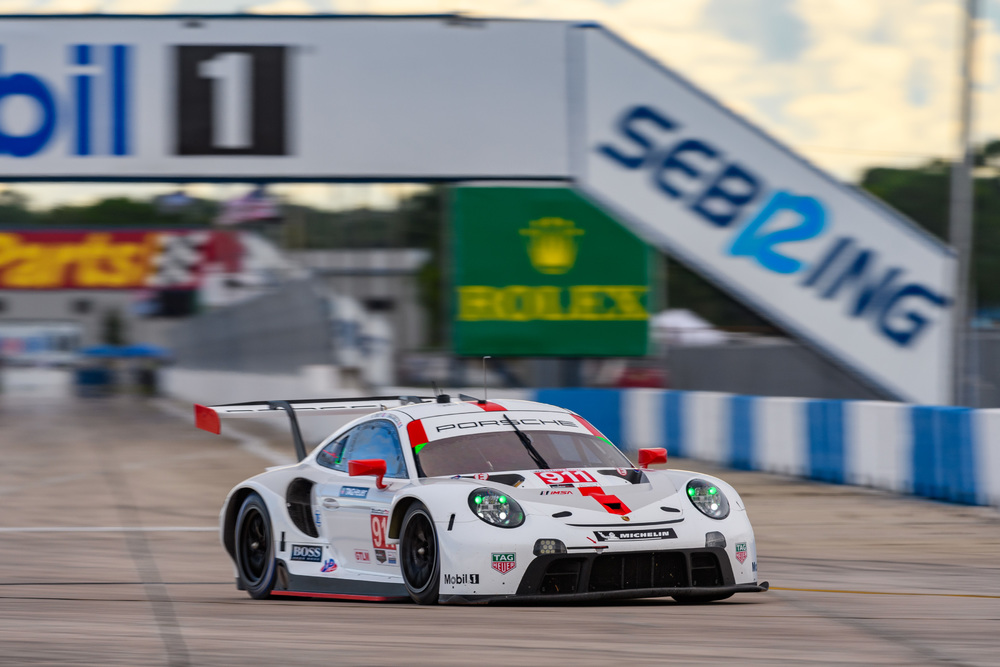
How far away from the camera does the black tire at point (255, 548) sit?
29.5 feet

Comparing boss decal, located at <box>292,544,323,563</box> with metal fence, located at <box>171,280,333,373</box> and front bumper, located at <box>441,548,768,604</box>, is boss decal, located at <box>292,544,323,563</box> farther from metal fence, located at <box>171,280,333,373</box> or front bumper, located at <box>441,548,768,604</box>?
metal fence, located at <box>171,280,333,373</box>

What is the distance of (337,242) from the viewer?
26969mm

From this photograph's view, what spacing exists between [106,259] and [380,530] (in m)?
45.5

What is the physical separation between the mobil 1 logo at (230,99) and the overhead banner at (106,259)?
2371cm

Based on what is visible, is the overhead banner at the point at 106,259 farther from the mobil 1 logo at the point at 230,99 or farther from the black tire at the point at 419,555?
the black tire at the point at 419,555

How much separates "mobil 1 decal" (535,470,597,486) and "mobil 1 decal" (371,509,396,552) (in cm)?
85

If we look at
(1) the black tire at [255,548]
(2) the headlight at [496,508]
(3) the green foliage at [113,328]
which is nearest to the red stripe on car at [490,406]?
(2) the headlight at [496,508]

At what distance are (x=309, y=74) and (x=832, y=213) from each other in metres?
9.05

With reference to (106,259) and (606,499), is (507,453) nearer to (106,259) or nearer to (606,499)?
(606,499)

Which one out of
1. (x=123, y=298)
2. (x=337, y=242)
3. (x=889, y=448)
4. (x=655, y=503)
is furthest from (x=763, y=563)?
(x=123, y=298)

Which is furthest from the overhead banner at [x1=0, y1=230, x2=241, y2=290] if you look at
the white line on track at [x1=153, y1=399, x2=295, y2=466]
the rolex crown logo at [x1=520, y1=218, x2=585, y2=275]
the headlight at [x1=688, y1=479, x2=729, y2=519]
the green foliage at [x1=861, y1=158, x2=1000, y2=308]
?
the green foliage at [x1=861, y1=158, x2=1000, y2=308]

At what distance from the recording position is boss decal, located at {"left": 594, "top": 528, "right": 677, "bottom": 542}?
23.4ft

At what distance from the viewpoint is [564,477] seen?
7590 mm

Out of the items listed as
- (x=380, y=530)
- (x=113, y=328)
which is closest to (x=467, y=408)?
(x=380, y=530)
